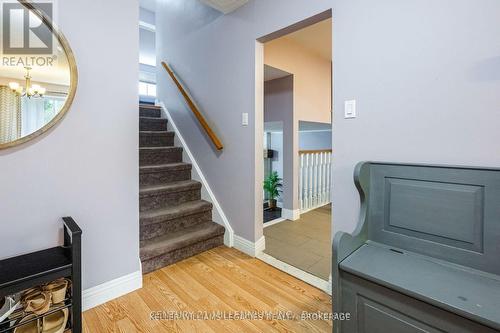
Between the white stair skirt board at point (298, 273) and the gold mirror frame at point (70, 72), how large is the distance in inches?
72.8

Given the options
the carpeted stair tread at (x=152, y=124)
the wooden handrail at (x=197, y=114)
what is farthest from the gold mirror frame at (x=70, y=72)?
the carpeted stair tread at (x=152, y=124)

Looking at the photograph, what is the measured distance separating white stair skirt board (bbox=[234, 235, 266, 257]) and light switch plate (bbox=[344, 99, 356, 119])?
140 centimetres

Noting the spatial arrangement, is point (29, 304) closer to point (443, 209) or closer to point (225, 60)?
point (443, 209)

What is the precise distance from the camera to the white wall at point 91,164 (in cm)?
132

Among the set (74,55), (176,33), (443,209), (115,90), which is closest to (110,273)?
(115,90)

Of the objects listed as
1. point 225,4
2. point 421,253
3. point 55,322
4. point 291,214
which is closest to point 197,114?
point 225,4

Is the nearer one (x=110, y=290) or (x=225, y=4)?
(x=110, y=290)

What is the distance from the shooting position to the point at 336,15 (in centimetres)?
160

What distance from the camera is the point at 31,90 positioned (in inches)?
52.7

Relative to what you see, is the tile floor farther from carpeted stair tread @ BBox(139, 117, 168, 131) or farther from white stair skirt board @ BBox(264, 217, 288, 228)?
carpeted stair tread @ BBox(139, 117, 168, 131)

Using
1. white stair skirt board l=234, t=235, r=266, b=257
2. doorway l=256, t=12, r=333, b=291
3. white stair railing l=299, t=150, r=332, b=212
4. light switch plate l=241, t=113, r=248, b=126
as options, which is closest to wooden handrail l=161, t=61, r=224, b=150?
light switch plate l=241, t=113, r=248, b=126

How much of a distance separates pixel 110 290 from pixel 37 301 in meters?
0.47

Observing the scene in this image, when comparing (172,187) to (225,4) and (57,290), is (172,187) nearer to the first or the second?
(57,290)

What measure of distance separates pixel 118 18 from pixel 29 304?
1732mm
